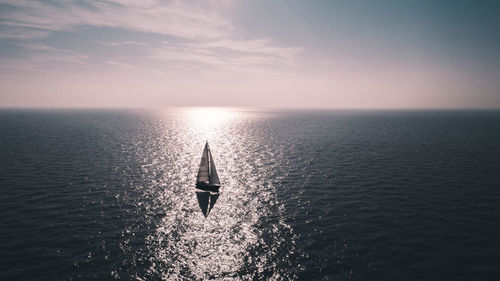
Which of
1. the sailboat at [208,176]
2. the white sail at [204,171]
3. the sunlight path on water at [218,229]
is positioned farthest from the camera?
Result: the white sail at [204,171]

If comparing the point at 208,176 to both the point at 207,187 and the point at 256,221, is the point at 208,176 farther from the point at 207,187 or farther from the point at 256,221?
the point at 256,221

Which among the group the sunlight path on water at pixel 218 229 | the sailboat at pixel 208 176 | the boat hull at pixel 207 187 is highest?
the sailboat at pixel 208 176

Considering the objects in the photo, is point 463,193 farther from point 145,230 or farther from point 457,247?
point 145,230

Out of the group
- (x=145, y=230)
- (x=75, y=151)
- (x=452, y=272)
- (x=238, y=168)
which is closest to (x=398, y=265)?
(x=452, y=272)

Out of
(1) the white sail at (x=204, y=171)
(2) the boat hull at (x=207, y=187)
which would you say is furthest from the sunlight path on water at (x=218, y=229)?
(1) the white sail at (x=204, y=171)

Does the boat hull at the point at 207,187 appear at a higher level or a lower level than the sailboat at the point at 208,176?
lower

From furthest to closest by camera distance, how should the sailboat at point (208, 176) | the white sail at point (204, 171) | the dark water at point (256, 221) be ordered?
the white sail at point (204, 171) < the sailboat at point (208, 176) < the dark water at point (256, 221)

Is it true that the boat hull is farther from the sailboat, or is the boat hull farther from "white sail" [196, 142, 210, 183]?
"white sail" [196, 142, 210, 183]

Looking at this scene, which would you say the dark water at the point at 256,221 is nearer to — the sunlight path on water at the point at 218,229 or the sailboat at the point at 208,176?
the sunlight path on water at the point at 218,229

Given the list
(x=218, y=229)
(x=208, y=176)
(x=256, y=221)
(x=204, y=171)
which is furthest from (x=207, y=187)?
(x=256, y=221)
